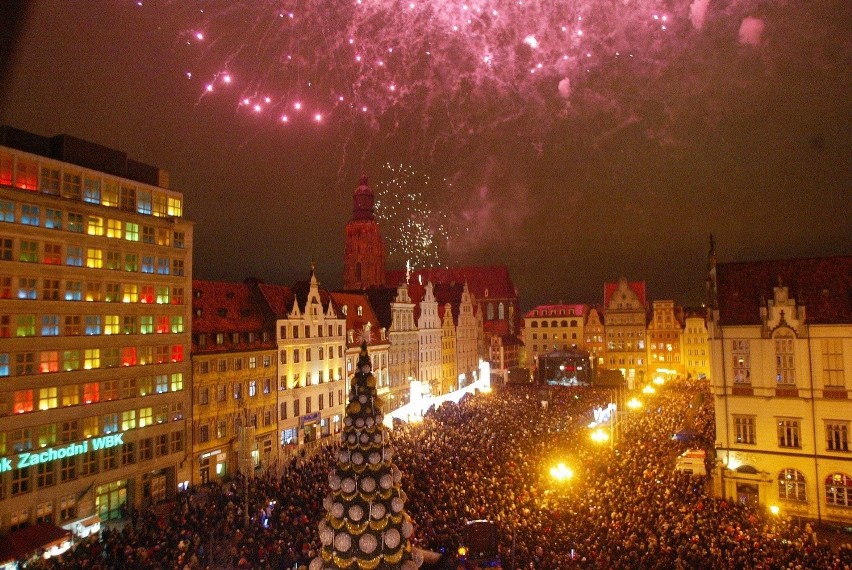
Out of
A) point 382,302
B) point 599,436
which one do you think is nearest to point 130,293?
point 599,436

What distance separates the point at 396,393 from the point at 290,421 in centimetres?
1831

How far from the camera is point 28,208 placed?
94.7 feet

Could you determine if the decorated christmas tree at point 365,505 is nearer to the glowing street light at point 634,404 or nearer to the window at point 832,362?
the window at point 832,362

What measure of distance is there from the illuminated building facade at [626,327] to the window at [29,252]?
8352 cm

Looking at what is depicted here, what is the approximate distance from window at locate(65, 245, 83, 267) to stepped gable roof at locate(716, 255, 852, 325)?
35.9m

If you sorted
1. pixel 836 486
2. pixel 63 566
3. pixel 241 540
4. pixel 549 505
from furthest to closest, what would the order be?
pixel 836 486 < pixel 549 505 < pixel 241 540 < pixel 63 566

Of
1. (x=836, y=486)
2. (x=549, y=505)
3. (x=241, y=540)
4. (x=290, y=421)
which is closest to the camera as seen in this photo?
(x=241, y=540)

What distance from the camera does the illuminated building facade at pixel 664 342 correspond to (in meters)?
91.8

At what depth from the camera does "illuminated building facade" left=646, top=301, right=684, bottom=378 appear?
9181 cm

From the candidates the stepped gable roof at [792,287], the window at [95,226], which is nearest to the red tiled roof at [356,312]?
the window at [95,226]

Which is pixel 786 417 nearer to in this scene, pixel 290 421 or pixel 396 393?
pixel 290 421

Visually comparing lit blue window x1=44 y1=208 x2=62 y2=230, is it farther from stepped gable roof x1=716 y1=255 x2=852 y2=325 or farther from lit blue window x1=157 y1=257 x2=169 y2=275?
stepped gable roof x1=716 y1=255 x2=852 y2=325

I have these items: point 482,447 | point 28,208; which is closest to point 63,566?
point 28,208

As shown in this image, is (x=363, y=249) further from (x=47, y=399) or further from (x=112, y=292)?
(x=47, y=399)
